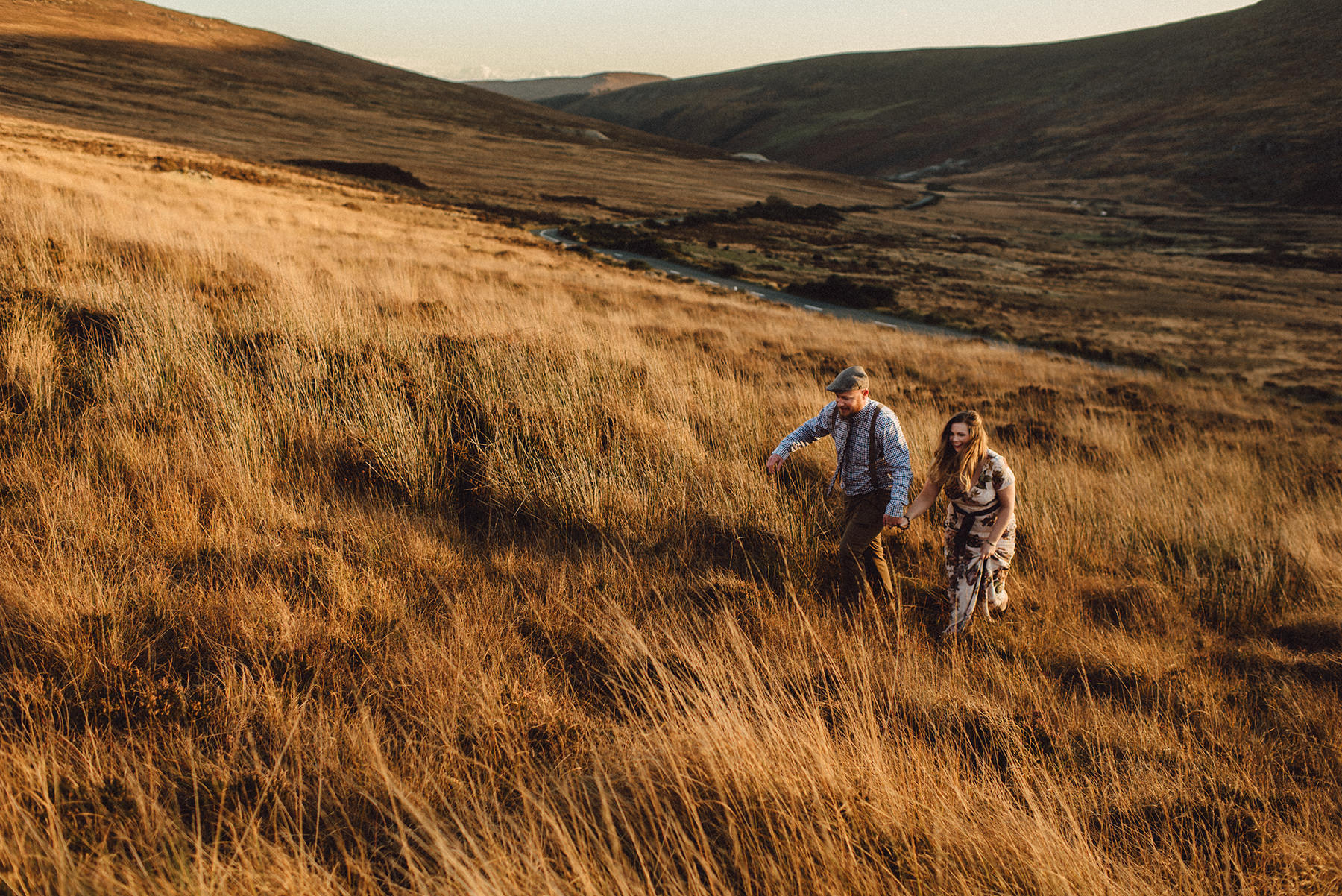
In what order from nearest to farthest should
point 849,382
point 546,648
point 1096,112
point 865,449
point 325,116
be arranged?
point 546,648, point 849,382, point 865,449, point 325,116, point 1096,112

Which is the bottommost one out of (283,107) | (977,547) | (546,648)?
(546,648)

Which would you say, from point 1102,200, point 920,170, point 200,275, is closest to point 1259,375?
point 200,275

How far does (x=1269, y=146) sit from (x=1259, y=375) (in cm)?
9482

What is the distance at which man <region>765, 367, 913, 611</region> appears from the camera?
3693mm

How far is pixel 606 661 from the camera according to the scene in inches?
99.9

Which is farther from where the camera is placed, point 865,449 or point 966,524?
point 865,449

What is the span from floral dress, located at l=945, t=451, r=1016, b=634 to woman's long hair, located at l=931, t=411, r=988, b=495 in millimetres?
26

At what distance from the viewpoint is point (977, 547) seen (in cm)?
369

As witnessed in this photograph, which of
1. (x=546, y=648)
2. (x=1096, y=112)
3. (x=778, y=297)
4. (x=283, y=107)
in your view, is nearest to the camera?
(x=546, y=648)

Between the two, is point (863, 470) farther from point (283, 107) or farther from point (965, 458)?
point (283, 107)

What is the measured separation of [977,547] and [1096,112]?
151 metres

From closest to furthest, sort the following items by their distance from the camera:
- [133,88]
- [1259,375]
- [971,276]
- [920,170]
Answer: [1259,375]
[971,276]
[133,88]
[920,170]

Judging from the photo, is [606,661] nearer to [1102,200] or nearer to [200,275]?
[200,275]

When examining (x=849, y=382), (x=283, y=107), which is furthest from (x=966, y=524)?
(x=283, y=107)
